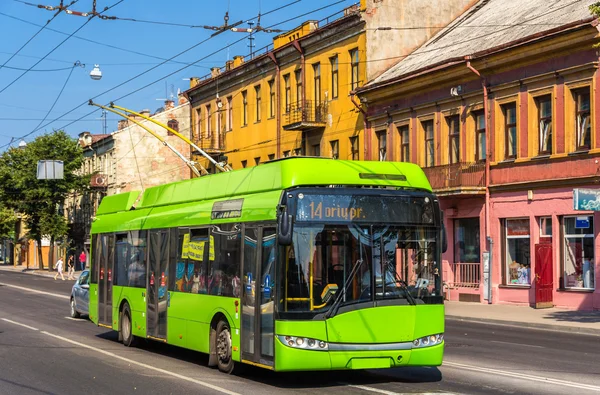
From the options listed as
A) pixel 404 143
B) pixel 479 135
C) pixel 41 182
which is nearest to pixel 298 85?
pixel 404 143

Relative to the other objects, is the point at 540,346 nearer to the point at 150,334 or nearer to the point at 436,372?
the point at 436,372

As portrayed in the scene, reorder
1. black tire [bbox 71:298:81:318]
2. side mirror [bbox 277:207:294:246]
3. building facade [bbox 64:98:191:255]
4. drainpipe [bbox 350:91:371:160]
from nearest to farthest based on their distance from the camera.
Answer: side mirror [bbox 277:207:294:246], black tire [bbox 71:298:81:318], drainpipe [bbox 350:91:371:160], building facade [bbox 64:98:191:255]

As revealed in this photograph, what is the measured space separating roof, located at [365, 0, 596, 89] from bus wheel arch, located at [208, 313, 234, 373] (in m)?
18.1

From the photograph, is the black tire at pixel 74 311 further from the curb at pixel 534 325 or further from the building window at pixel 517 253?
the building window at pixel 517 253

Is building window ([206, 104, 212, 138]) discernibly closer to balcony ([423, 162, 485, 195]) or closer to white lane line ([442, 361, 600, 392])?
balcony ([423, 162, 485, 195])

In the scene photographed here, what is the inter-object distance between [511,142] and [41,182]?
51534 millimetres

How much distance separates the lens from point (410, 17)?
42562 millimetres

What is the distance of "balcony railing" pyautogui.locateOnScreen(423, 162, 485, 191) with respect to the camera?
3338cm

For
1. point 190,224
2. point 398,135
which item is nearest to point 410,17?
point 398,135

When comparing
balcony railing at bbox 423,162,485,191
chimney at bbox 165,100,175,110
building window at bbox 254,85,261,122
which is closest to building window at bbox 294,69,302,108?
building window at bbox 254,85,261,122

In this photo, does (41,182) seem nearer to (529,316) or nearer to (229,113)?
(229,113)

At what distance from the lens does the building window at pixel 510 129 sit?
32.2m

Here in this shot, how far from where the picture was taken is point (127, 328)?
1814cm

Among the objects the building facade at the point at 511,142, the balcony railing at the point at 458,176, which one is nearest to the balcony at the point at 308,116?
the building facade at the point at 511,142
